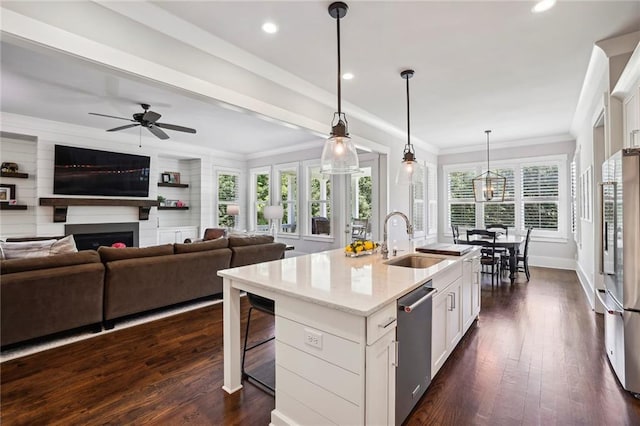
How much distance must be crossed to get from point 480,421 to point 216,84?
3290mm

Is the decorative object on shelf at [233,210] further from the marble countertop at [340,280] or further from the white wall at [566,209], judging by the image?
the white wall at [566,209]

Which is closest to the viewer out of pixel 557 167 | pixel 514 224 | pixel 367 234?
pixel 367 234

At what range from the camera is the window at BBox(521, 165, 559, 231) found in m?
6.48

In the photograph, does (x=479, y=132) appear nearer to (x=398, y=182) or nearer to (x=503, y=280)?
(x=503, y=280)

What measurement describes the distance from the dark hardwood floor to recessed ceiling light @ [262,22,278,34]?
9.19 ft

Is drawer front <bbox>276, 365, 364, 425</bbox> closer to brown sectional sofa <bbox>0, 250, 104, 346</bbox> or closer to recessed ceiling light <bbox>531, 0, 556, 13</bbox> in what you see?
brown sectional sofa <bbox>0, 250, 104, 346</bbox>

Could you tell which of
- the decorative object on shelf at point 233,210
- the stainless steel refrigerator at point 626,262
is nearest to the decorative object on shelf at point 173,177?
the decorative object on shelf at point 233,210

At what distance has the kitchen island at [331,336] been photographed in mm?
1465

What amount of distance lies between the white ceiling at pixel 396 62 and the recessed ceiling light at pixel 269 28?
53 millimetres

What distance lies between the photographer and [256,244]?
15.2 ft

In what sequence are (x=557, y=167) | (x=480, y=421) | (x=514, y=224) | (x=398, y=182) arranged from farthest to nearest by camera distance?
(x=514, y=224) < (x=557, y=167) < (x=398, y=182) < (x=480, y=421)

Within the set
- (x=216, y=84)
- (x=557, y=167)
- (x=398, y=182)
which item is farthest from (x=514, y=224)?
(x=216, y=84)

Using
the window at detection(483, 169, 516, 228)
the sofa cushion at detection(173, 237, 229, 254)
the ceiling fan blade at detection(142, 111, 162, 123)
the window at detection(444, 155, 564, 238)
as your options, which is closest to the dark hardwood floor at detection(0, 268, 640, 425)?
the sofa cushion at detection(173, 237, 229, 254)

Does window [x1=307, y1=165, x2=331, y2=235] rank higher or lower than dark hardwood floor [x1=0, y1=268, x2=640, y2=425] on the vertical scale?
higher
